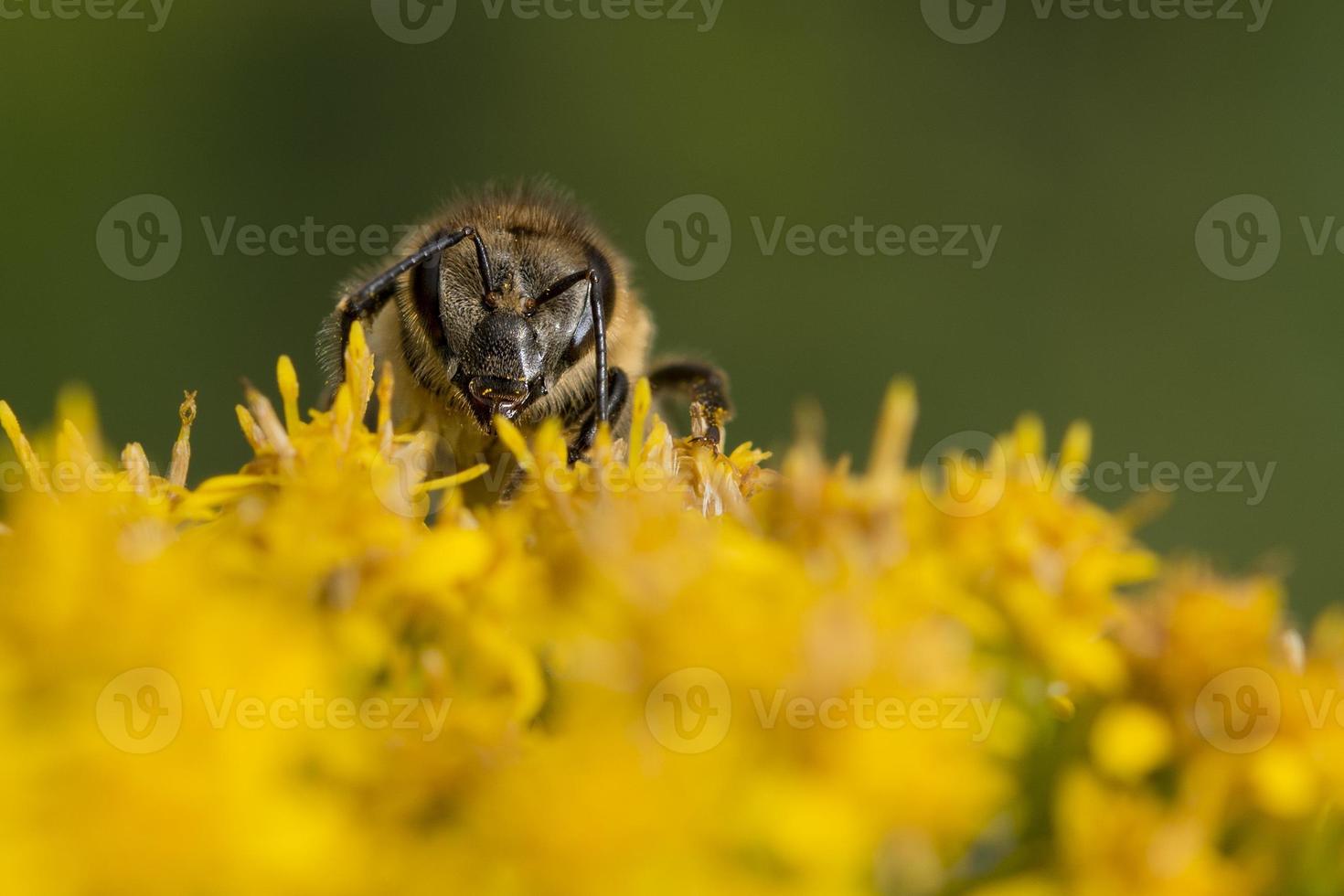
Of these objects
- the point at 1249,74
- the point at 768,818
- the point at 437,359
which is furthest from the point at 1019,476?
the point at 1249,74

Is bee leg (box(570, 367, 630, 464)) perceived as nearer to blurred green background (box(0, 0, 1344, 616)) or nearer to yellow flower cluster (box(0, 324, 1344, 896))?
yellow flower cluster (box(0, 324, 1344, 896))

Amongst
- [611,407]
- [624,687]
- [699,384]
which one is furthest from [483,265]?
[624,687]

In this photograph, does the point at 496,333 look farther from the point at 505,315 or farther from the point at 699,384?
the point at 699,384

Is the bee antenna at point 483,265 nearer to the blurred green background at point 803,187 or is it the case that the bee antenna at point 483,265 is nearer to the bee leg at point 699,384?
the bee leg at point 699,384

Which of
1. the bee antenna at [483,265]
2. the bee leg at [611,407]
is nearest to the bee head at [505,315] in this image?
the bee antenna at [483,265]

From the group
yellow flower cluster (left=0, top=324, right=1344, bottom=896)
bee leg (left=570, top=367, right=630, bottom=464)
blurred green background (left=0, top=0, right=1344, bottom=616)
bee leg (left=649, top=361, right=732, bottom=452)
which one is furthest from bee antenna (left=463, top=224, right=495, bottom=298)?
blurred green background (left=0, top=0, right=1344, bottom=616)

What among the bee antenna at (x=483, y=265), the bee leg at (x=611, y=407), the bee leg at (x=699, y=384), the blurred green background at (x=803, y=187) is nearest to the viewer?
the bee leg at (x=611, y=407)
